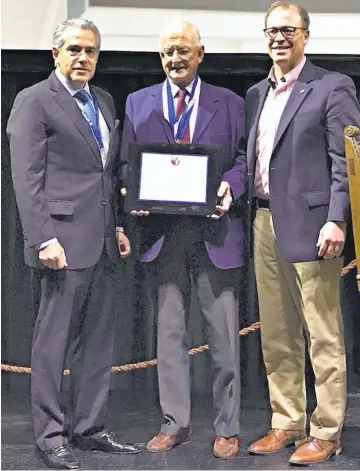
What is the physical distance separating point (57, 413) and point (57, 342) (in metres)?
0.29

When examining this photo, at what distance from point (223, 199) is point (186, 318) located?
0.51 m

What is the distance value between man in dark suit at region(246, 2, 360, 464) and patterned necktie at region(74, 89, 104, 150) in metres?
0.62

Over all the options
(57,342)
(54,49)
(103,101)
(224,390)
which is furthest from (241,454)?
(54,49)

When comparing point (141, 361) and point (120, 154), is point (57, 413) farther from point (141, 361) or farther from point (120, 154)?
point (120, 154)

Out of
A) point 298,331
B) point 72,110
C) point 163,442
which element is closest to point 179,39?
point 72,110

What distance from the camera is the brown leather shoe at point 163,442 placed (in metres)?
3.42

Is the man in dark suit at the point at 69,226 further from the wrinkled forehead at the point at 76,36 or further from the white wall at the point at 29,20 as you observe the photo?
the white wall at the point at 29,20

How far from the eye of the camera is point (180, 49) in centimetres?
334

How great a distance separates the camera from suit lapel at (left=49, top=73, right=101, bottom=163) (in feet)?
10.8

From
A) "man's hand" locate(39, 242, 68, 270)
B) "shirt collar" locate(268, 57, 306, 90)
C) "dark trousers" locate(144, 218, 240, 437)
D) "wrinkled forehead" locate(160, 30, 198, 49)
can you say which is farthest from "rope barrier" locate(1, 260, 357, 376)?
"wrinkled forehead" locate(160, 30, 198, 49)

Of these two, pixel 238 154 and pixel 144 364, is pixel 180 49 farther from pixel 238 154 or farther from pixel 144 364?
pixel 144 364

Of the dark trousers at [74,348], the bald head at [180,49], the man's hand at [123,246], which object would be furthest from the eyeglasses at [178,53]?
the dark trousers at [74,348]

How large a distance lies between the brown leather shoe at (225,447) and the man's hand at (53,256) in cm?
96

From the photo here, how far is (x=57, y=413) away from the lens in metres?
3.33
